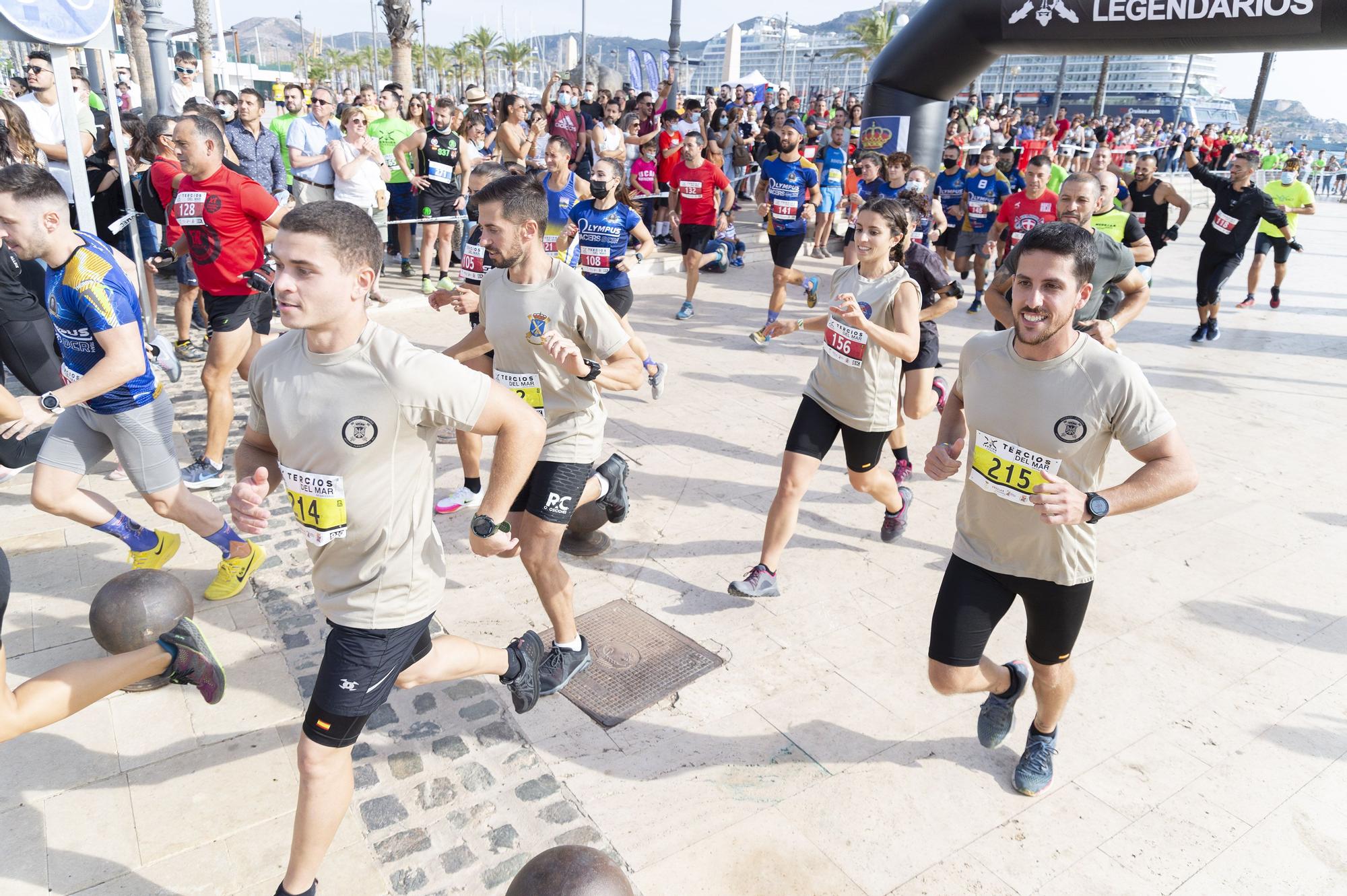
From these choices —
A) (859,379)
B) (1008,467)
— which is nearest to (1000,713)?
(1008,467)

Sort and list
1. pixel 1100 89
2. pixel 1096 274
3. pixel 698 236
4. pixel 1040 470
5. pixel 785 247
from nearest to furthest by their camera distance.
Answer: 1. pixel 1040 470
2. pixel 1096 274
3. pixel 785 247
4. pixel 698 236
5. pixel 1100 89

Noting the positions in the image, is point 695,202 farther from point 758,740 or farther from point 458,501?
point 758,740

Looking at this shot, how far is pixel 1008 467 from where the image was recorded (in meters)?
3.04

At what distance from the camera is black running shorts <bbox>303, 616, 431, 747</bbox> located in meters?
2.61

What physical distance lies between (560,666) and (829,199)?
37.3 ft

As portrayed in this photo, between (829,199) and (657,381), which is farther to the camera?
(829,199)

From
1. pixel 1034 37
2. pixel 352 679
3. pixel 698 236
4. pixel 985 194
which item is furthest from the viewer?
pixel 985 194

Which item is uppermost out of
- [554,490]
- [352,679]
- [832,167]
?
[832,167]

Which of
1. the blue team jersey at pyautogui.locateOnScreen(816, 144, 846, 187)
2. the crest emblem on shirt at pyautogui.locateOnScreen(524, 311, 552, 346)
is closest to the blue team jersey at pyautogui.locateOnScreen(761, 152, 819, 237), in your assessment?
the blue team jersey at pyautogui.locateOnScreen(816, 144, 846, 187)

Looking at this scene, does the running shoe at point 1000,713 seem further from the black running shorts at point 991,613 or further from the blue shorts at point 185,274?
the blue shorts at point 185,274

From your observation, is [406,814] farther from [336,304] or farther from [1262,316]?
[1262,316]

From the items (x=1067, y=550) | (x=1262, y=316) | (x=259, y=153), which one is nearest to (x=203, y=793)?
(x=1067, y=550)

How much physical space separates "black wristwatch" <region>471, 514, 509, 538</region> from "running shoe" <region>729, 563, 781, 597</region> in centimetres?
222

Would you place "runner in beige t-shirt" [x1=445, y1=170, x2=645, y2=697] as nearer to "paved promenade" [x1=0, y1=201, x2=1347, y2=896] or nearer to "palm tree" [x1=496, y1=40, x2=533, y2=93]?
"paved promenade" [x1=0, y1=201, x2=1347, y2=896]
